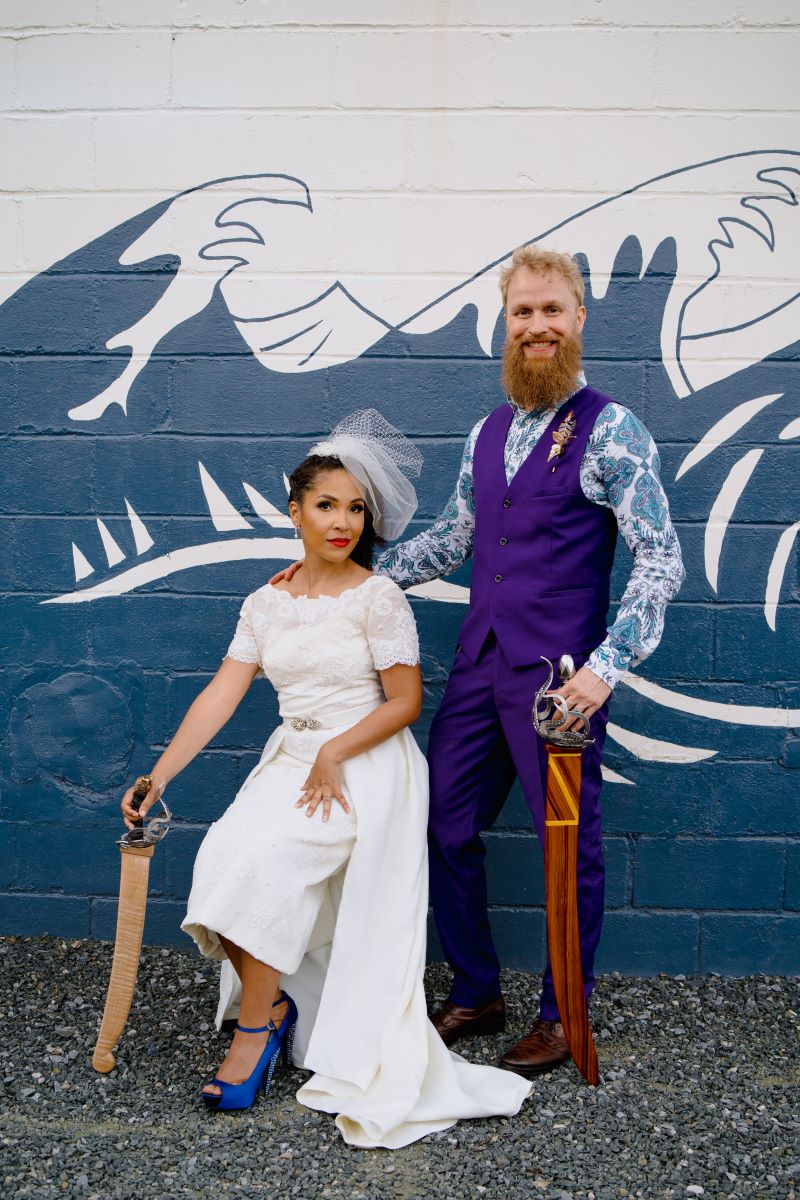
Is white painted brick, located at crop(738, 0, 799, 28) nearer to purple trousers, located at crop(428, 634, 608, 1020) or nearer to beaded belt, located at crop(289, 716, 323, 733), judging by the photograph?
purple trousers, located at crop(428, 634, 608, 1020)

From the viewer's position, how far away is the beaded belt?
2.84 m

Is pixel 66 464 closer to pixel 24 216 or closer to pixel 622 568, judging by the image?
pixel 24 216

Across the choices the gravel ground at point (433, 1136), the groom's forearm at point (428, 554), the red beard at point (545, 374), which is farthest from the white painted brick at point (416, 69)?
the gravel ground at point (433, 1136)

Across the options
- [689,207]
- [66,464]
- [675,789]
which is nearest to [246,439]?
[66,464]

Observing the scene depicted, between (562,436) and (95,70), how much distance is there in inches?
74.8

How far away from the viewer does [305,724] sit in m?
2.85

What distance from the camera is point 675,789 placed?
11.2 ft

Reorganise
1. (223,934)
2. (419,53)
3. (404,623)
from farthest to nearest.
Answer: (419,53) < (404,623) < (223,934)

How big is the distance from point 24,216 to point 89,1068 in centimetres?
249

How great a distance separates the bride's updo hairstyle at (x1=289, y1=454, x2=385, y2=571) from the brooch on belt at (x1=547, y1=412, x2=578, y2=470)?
0.51 m

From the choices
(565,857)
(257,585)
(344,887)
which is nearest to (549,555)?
(565,857)

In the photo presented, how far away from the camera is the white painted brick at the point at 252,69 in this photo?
3279 millimetres

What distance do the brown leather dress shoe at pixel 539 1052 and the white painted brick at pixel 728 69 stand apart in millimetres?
2640

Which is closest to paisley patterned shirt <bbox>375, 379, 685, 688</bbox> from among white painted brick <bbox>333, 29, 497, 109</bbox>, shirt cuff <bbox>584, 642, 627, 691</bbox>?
shirt cuff <bbox>584, 642, 627, 691</bbox>
